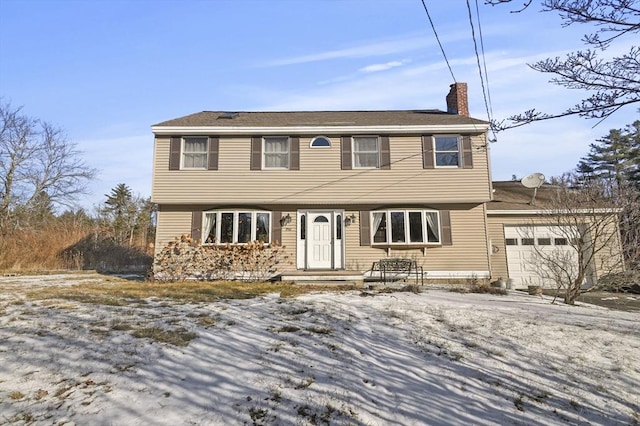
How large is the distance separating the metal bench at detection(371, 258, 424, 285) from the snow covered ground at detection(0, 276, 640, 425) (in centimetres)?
514

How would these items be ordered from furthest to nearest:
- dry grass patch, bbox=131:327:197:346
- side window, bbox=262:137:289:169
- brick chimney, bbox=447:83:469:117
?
brick chimney, bbox=447:83:469:117 < side window, bbox=262:137:289:169 < dry grass patch, bbox=131:327:197:346

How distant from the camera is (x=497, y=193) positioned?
15.1m

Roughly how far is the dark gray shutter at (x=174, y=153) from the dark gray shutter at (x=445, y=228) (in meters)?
9.18

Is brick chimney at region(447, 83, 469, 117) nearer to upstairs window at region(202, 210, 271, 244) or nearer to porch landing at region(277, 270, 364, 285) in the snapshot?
porch landing at region(277, 270, 364, 285)

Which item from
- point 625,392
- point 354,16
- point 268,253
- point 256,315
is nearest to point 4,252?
point 268,253

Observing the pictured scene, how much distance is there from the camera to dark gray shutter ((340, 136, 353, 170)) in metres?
12.8

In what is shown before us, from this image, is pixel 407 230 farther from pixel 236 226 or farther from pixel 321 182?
pixel 236 226

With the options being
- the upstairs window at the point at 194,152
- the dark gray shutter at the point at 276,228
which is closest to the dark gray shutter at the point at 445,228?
the dark gray shutter at the point at 276,228

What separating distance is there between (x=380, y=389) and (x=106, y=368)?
3.03 metres

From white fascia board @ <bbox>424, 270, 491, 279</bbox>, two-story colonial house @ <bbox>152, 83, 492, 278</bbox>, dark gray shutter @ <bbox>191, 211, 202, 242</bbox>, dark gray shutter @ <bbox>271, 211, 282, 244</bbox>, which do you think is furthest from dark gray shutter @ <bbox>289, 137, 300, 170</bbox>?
white fascia board @ <bbox>424, 270, 491, 279</bbox>

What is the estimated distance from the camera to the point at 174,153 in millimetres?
12859

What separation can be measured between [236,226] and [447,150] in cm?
771

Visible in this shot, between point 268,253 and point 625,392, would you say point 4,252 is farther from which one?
point 625,392

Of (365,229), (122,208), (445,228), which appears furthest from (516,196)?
(122,208)
